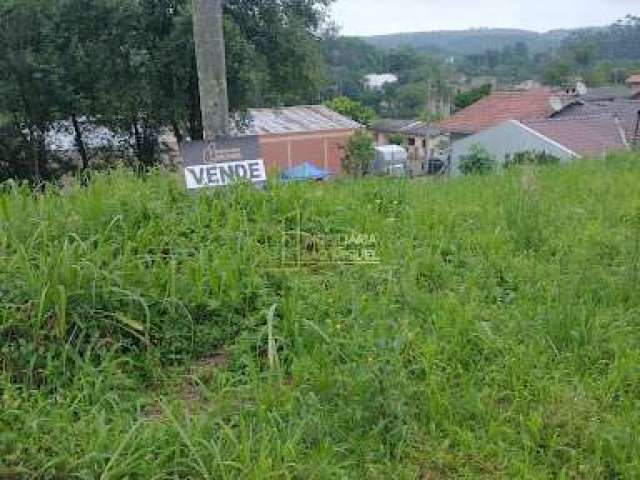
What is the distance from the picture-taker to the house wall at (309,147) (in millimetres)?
25216

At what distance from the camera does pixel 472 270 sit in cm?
326

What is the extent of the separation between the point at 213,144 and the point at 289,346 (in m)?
1.73

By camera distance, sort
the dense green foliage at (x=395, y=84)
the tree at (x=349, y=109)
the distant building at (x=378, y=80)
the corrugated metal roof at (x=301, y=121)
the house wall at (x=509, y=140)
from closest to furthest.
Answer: the house wall at (x=509, y=140) → the corrugated metal roof at (x=301, y=121) → the tree at (x=349, y=109) → the dense green foliage at (x=395, y=84) → the distant building at (x=378, y=80)

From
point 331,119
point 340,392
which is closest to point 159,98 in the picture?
point 340,392

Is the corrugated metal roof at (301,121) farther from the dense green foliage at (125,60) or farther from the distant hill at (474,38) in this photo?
the distant hill at (474,38)

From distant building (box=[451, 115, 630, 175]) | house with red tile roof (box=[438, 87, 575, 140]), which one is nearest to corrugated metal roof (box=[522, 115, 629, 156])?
distant building (box=[451, 115, 630, 175])

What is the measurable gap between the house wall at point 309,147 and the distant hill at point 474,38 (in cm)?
8926

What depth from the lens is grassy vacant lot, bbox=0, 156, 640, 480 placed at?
6.19 ft

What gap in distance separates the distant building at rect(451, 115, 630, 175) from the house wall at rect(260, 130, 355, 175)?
251 inches

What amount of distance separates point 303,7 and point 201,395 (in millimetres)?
11429

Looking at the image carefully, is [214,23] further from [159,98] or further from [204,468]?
[159,98]

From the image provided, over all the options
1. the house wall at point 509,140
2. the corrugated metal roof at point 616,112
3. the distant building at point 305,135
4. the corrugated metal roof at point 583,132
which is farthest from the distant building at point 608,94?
the house wall at point 509,140

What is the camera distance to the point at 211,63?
14.3 ft

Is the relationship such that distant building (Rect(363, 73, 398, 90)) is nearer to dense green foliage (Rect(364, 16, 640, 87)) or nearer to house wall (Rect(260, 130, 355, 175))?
dense green foliage (Rect(364, 16, 640, 87))
